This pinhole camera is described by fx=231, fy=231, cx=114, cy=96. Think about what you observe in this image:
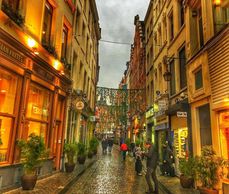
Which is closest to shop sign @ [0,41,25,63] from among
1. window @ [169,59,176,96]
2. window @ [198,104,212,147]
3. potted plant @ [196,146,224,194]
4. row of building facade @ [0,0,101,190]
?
row of building facade @ [0,0,101,190]

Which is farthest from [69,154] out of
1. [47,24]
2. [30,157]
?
[47,24]

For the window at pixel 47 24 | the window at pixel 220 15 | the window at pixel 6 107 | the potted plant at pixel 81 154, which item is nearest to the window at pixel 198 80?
the window at pixel 220 15

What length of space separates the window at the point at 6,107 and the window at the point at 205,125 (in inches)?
313

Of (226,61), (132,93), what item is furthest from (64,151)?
(132,93)

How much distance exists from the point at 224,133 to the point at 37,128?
27.0 ft

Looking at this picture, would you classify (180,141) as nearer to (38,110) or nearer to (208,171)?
(208,171)

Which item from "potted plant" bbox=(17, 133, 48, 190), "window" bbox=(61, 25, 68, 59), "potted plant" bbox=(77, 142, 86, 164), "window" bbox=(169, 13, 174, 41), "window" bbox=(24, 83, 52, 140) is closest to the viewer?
"potted plant" bbox=(17, 133, 48, 190)

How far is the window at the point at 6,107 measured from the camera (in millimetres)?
8398

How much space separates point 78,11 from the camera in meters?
18.6

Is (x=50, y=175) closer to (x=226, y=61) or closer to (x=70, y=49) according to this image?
(x=70, y=49)

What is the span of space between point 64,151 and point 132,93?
15.5 m

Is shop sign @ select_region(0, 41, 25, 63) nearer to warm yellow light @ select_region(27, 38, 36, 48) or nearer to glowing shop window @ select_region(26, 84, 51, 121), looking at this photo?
warm yellow light @ select_region(27, 38, 36, 48)

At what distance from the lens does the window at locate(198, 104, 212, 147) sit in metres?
9.78

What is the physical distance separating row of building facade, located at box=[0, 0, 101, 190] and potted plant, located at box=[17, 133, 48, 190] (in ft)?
1.65
